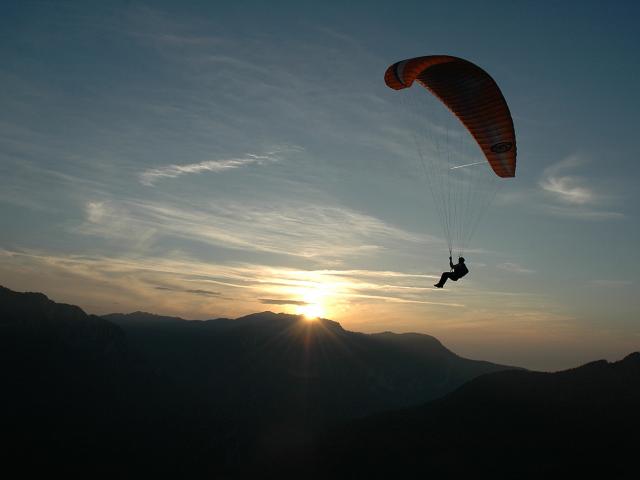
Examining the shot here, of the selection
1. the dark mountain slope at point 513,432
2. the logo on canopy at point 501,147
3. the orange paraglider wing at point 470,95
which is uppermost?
the orange paraglider wing at point 470,95

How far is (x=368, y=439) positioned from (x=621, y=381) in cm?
7321

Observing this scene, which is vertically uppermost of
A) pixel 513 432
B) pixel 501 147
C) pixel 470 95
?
pixel 470 95

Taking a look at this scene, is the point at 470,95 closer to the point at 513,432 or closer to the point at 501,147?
the point at 501,147

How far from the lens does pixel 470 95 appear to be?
34.3m

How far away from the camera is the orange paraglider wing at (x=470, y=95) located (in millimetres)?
32719

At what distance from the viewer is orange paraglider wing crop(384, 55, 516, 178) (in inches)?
1288

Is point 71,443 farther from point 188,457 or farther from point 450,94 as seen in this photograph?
point 450,94

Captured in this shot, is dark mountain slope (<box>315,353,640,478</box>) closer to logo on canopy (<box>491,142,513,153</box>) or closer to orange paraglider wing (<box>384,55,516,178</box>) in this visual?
logo on canopy (<box>491,142,513,153</box>)

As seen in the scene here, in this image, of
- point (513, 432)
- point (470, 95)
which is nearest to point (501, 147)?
point (470, 95)

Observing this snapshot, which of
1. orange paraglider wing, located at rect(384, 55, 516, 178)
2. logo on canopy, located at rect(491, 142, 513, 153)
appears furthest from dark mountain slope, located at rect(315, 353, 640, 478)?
orange paraglider wing, located at rect(384, 55, 516, 178)

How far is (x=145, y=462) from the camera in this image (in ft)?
597

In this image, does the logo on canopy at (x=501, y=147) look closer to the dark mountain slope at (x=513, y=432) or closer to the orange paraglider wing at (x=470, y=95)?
the orange paraglider wing at (x=470, y=95)

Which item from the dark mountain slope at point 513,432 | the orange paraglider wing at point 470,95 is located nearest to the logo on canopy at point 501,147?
the orange paraglider wing at point 470,95

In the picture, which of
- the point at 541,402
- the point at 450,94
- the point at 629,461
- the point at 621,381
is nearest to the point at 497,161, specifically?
the point at 450,94
